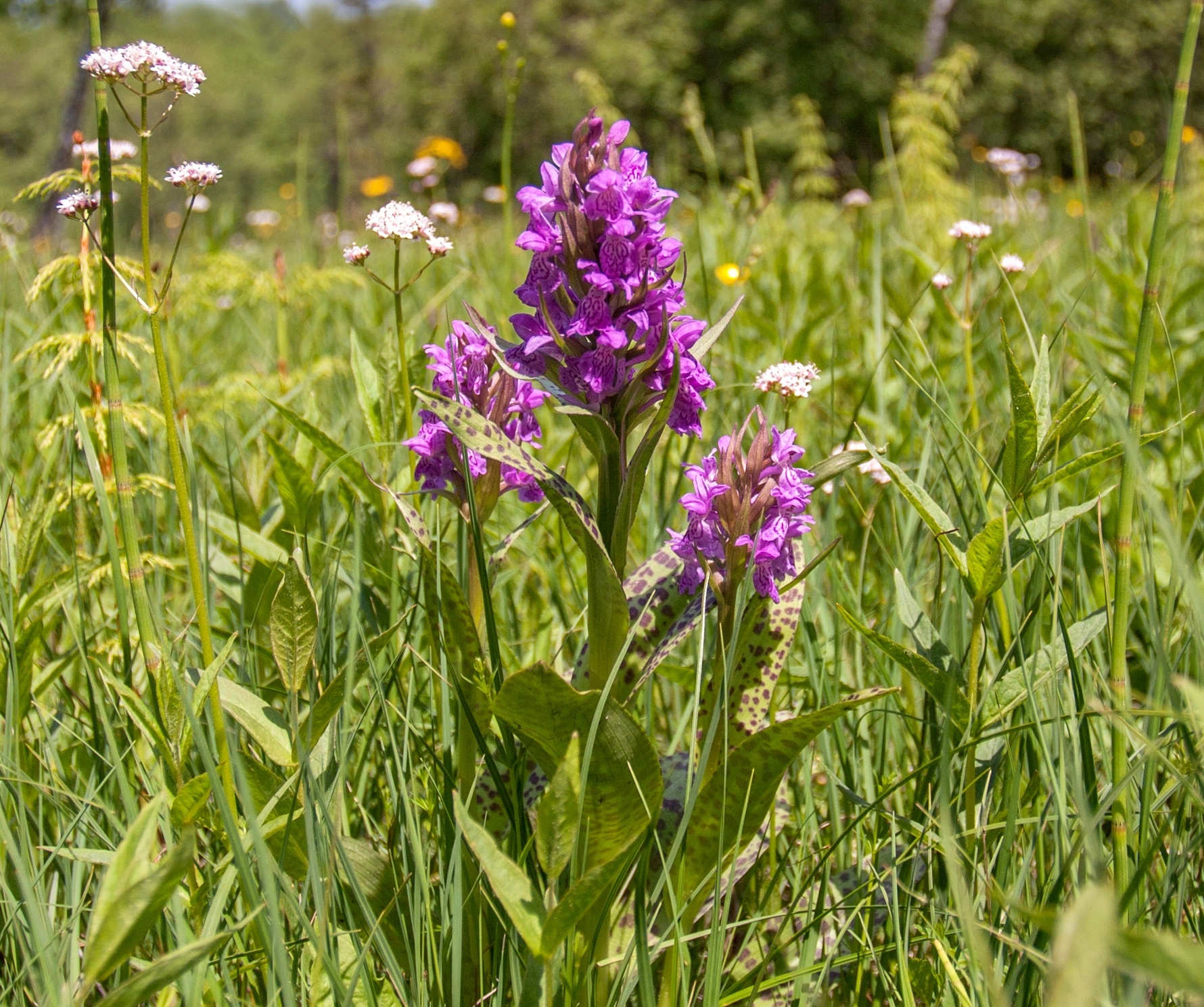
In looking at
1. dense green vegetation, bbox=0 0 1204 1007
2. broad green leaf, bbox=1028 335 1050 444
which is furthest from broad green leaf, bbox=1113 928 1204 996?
broad green leaf, bbox=1028 335 1050 444

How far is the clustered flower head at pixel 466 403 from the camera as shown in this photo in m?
1.17

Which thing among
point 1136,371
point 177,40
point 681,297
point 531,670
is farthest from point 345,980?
point 177,40

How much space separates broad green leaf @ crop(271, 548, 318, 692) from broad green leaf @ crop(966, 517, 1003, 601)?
2.30 ft

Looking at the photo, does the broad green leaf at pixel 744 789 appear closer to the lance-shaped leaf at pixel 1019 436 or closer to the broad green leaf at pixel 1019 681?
the broad green leaf at pixel 1019 681

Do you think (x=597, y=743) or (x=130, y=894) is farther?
(x=597, y=743)

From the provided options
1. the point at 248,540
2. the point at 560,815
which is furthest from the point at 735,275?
the point at 560,815

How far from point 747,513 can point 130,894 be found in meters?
0.65

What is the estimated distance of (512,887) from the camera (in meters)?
0.79

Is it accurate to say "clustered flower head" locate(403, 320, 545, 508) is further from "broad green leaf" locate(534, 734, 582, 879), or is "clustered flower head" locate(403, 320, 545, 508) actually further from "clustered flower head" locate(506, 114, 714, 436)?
"broad green leaf" locate(534, 734, 582, 879)

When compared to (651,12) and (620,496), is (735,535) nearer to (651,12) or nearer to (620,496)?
(620,496)

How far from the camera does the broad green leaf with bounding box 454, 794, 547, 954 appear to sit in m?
0.76

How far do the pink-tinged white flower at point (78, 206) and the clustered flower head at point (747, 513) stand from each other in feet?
2.40

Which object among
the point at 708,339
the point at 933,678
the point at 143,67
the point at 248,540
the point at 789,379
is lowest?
the point at 248,540

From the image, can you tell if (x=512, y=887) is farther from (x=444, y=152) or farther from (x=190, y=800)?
(x=444, y=152)
